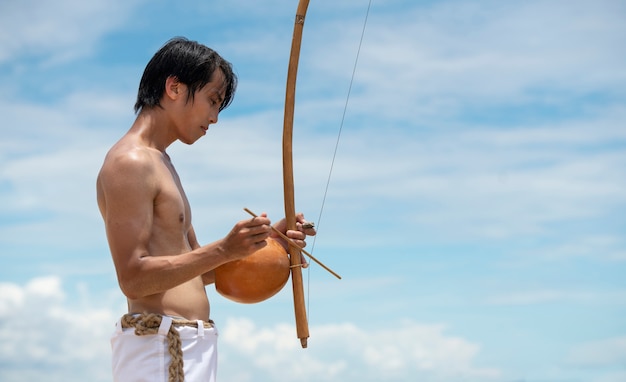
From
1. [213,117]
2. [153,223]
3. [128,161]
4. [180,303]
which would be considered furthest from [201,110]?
[180,303]

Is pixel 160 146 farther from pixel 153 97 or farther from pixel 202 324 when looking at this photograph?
pixel 202 324

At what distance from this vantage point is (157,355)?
3.71 meters

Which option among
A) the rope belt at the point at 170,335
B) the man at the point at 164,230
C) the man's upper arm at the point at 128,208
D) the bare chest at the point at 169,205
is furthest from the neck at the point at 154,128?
the rope belt at the point at 170,335

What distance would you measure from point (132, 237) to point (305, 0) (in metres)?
1.81

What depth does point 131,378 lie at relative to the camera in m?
3.70

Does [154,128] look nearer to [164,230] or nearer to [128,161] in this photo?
[128,161]

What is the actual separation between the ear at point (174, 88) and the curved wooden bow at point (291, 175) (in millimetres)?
694

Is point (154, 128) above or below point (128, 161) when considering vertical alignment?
above

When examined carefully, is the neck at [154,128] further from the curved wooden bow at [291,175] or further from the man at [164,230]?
the curved wooden bow at [291,175]

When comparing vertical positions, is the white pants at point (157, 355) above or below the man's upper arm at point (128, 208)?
below

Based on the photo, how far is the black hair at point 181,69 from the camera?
4.05m

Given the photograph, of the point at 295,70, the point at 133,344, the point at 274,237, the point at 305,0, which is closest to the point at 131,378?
the point at 133,344

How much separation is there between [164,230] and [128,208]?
0.24 metres

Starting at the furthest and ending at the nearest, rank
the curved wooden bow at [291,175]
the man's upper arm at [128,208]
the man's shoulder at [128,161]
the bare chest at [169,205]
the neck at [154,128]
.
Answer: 1. the curved wooden bow at [291,175]
2. the neck at [154,128]
3. the bare chest at [169,205]
4. the man's shoulder at [128,161]
5. the man's upper arm at [128,208]
